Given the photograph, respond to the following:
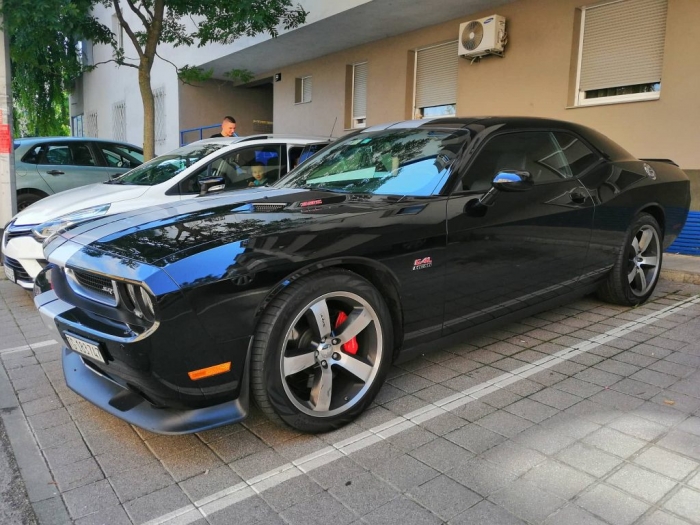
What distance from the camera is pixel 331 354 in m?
2.77

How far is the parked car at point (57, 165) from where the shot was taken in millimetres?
9484

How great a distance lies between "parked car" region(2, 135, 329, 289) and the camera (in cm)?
519

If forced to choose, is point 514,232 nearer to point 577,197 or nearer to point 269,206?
point 577,197

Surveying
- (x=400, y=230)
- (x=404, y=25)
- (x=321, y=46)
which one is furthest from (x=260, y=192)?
(x=321, y=46)

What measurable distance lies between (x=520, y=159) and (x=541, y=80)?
205 inches

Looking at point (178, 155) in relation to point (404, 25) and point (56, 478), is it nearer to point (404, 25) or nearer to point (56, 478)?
point (56, 478)

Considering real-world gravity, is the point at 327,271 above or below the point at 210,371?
above

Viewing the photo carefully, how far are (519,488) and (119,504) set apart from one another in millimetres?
1645

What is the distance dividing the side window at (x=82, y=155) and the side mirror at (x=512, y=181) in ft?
28.3

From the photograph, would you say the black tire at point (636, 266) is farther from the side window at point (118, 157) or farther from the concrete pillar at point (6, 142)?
the side window at point (118, 157)

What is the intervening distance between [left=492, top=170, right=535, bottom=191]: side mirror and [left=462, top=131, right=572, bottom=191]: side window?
0.62 ft

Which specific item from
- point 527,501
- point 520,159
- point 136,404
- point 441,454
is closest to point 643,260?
point 520,159

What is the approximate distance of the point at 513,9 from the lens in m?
8.66

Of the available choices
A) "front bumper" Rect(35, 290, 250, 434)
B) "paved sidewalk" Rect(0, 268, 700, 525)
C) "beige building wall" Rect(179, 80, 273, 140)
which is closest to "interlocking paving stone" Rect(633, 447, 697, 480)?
"paved sidewalk" Rect(0, 268, 700, 525)
